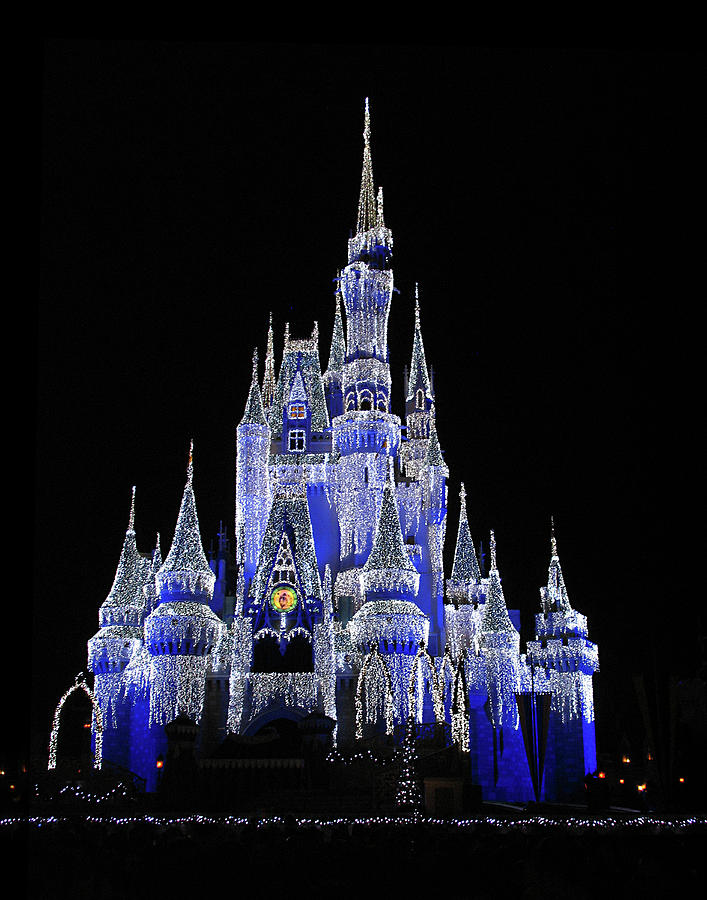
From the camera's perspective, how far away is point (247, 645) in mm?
33281

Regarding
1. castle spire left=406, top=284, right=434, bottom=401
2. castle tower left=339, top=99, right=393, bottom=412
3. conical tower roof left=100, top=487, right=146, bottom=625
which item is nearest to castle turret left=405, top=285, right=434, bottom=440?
castle spire left=406, top=284, right=434, bottom=401

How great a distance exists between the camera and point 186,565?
34.0 m

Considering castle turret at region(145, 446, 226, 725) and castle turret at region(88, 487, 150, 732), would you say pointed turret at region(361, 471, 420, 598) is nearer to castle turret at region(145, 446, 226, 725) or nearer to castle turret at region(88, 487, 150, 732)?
castle turret at region(145, 446, 226, 725)

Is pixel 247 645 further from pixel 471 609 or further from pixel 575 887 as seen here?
pixel 575 887

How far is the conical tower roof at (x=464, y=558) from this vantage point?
3791cm

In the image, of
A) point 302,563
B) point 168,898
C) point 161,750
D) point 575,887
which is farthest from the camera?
point 302,563

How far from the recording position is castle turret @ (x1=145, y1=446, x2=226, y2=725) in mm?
32625

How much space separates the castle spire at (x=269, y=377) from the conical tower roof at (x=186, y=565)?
788 cm

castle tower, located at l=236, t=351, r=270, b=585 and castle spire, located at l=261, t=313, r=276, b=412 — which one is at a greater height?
castle spire, located at l=261, t=313, r=276, b=412

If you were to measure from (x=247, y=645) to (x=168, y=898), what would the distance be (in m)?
24.1

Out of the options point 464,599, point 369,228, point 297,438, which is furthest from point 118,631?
point 369,228

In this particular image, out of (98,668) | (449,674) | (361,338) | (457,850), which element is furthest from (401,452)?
(457,850)

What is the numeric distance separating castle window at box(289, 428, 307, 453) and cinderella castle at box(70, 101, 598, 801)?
6cm

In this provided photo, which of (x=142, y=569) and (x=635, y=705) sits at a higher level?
(x=142, y=569)
